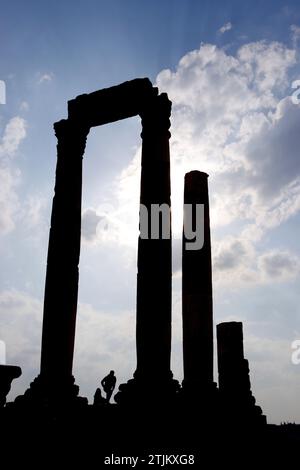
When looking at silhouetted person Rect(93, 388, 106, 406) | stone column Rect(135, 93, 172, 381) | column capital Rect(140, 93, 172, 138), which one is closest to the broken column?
stone column Rect(135, 93, 172, 381)

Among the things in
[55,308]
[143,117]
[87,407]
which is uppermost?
[143,117]

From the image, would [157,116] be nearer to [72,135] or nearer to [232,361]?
[72,135]

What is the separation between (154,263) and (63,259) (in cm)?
437

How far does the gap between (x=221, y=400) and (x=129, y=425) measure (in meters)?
3.39

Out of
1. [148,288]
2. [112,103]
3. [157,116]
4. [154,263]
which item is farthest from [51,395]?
[112,103]

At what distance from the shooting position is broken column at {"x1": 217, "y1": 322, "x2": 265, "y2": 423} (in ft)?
53.0

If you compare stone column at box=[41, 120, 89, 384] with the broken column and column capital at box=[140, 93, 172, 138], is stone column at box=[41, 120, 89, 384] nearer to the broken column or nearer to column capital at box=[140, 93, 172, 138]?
column capital at box=[140, 93, 172, 138]

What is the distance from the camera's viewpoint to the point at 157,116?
19.4m

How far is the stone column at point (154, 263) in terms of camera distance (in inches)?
647
